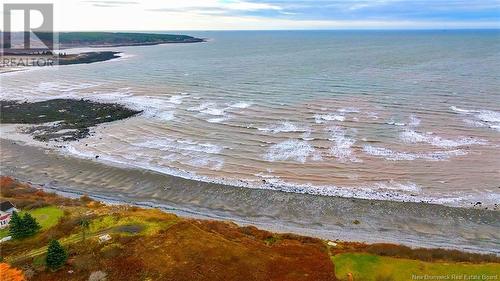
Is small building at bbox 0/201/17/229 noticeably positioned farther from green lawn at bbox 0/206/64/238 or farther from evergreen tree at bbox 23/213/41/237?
evergreen tree at bbox 23/213/41/237

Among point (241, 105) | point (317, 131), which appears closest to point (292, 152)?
point (317, 131)

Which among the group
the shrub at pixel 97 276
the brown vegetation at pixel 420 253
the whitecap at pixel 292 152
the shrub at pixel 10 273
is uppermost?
the whitecap at pixel 292 152

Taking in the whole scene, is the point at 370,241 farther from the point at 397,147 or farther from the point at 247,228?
the point at 397,147

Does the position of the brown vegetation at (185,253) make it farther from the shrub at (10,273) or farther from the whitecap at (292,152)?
the whitecap at (292,152)


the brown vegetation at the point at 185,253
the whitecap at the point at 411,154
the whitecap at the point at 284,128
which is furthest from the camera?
the whitecap at the point at 284,128

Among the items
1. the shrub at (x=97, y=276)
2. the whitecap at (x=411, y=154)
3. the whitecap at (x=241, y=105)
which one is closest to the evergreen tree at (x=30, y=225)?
the shrub at (x=97, y=276)

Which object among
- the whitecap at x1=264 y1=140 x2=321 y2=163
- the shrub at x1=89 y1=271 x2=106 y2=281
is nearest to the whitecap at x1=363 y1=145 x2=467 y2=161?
the whitecap at x1=264 y1=140 x2=321 y2=163

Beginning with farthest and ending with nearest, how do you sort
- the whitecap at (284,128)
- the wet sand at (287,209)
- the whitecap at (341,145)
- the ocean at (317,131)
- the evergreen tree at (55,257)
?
the whitecap at (284,128), the whitecap at (341,145), the ocean at (317,131), the wet sand at (287,209), the evergreen tree at (55,257)
